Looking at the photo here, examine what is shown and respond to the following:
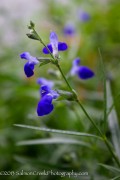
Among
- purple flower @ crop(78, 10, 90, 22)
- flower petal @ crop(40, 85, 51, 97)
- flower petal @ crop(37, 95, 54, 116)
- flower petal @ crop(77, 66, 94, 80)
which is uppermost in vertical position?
purple flower @ crop(78, 10, 90, 22)

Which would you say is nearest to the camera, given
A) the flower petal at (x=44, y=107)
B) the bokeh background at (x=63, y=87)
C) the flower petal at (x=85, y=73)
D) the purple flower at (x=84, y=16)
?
the flower petal at (x=44, y=107)

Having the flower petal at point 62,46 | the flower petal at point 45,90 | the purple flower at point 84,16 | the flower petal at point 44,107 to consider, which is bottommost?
the flower petal at point 44,107

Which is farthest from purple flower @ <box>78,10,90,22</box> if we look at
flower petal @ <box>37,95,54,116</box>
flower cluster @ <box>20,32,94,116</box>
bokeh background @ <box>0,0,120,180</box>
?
flower petal @ <box>37,95,54,116</box>

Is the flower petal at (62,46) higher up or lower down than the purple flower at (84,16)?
lower down

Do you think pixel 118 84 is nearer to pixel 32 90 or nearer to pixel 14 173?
pixel 32 90

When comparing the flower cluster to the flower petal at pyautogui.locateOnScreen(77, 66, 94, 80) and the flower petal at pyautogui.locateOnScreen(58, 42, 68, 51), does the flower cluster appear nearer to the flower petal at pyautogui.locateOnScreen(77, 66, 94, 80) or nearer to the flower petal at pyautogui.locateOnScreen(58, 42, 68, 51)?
the flower petal at pyautogui.locateOnScreen(58, 42, 68, 51)

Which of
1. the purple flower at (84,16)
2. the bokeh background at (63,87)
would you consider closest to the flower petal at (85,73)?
the bokeh background at (63,87)

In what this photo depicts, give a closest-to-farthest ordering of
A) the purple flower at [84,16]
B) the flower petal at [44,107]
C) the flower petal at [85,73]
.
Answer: the flower petal at [44,107] → the flower petal at [85,73] → the purple flower at [84,16]

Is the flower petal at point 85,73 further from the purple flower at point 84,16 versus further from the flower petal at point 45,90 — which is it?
the purple flower at point 84,16

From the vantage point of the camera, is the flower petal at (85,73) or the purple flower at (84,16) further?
the purple flower at (84,16)
